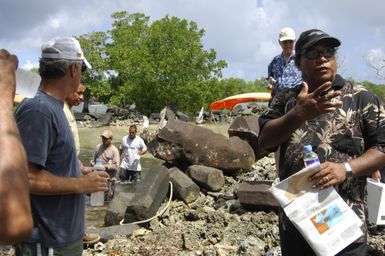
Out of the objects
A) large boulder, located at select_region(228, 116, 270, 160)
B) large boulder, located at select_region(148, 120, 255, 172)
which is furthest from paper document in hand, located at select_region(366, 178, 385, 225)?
large boulder, located at select_region(228, 116, 270, 160)

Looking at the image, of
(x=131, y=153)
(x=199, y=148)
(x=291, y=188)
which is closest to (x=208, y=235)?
(x=199, y=148)

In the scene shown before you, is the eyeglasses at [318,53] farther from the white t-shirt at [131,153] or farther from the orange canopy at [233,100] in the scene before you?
the orange canopy at [233,100]

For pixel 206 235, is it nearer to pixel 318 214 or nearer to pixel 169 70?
pixel 318 214

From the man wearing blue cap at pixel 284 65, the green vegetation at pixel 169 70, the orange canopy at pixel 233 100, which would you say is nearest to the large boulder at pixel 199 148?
the man wearing blue cap at pixel 284 65

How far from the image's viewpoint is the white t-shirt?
35.7 ft

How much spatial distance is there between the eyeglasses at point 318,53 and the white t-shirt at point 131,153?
27.7 feet

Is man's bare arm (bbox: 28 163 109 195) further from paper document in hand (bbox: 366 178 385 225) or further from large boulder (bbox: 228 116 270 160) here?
large boulder (bbox: 228 116 270 160)

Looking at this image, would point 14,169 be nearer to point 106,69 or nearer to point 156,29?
point 156,29

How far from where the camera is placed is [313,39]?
2713 mm

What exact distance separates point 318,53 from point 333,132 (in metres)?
0.48

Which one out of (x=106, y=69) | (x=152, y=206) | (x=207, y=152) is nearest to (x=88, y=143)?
(x=207, y=152)

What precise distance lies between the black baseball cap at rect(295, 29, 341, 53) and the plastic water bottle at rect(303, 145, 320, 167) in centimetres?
62

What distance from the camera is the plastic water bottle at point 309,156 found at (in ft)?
8.36

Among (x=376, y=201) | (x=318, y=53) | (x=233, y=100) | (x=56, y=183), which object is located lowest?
(x=233, y=100)
